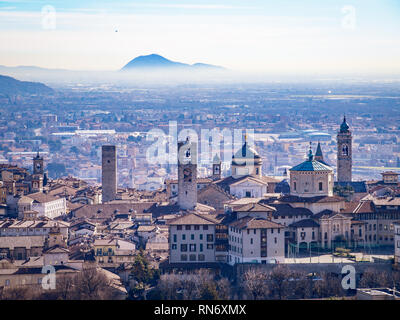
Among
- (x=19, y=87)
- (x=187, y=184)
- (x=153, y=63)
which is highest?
(x=153, y=63)

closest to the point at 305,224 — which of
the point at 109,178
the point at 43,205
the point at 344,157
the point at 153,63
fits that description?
the point at 43,205

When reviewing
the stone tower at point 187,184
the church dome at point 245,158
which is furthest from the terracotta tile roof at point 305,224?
the church dome at point 245,158

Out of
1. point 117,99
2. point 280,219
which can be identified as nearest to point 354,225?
point 280,219

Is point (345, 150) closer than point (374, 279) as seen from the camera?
No

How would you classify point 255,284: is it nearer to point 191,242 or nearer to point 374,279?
point 374,279

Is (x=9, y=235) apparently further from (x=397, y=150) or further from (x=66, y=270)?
(x=397, y=150)

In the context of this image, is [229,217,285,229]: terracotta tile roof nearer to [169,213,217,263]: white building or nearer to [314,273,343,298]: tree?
[169,213,217,263]: white building

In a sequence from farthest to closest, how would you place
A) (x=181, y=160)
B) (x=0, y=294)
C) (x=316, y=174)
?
(x=181, y=160)
(x=316, y=174)
(x=0, y=294)

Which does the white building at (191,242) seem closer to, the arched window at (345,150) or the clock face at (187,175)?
the clock face at (187,175)
